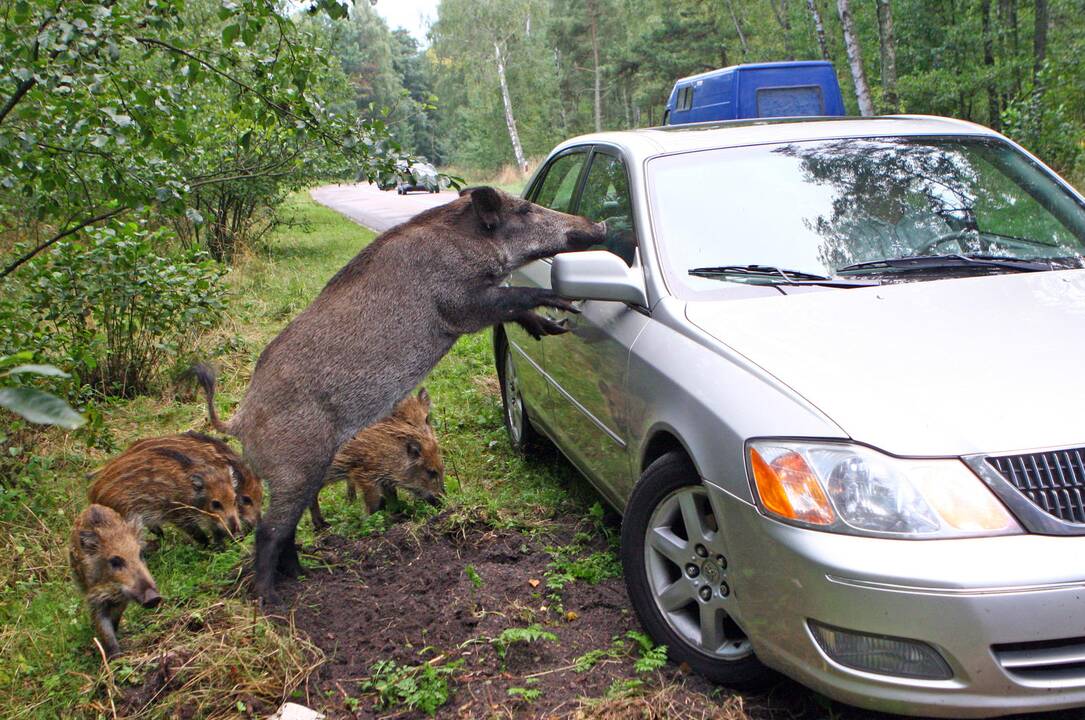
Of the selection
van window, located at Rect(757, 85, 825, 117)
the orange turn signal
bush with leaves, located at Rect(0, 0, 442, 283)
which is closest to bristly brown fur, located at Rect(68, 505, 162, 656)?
bush with leaves, located at Rect(0, 0, 442, 283)

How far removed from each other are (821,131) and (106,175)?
4029 mm

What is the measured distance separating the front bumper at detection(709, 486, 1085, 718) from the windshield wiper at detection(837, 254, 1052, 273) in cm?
167

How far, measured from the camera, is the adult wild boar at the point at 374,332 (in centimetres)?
462

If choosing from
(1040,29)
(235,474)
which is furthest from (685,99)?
(235,474)

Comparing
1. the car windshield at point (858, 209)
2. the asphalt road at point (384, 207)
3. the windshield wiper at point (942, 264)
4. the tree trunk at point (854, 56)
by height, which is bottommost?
the asphalt road at point (384, 207)

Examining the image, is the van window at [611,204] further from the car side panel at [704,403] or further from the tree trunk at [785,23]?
the tree trunk at [785,23]

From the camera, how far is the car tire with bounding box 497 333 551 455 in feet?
21.5

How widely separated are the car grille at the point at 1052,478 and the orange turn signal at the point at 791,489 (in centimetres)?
49

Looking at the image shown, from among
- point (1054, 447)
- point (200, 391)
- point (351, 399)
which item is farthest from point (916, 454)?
point (200, 391)

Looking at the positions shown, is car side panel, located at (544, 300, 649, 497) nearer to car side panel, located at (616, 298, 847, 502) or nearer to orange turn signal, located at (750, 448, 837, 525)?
car side panel, located at (616, 298, 847, 502)

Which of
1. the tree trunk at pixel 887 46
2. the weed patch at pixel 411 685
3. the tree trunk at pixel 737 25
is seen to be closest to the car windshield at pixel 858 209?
the weed patch at pixel 411 685

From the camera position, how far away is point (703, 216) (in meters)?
4.45

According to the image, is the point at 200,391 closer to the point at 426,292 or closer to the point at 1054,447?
the point at 426,292

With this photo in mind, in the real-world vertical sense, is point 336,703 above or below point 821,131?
below
